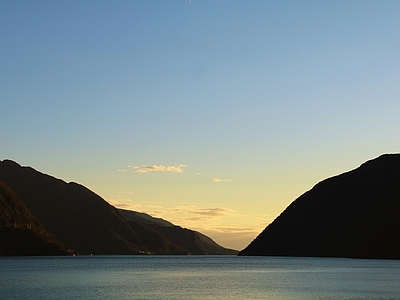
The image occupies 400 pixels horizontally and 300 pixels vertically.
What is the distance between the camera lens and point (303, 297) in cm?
9056

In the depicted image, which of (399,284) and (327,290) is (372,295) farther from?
(399,284)

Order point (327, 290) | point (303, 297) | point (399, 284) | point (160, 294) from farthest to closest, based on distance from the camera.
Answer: point (399, 284)
point (327, 290)
point (160, 294)
point (303, 297)

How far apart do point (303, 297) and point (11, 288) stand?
4911 cm

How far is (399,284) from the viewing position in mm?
113812

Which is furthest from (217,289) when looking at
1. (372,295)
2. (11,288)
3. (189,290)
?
(11,288)

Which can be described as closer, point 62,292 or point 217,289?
point 62,292

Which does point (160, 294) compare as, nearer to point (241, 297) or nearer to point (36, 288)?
point (241, 297)

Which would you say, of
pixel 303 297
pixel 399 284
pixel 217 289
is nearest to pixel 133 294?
pixel 217 289

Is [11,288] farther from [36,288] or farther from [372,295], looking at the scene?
[372,295]

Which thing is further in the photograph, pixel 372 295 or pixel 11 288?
pixel 11 288

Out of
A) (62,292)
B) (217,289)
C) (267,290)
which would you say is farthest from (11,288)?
(267,290)

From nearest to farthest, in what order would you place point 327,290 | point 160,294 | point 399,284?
point 160,294 → point 327,290 → point 399,284

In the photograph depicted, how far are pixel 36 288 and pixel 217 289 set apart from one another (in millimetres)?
30860

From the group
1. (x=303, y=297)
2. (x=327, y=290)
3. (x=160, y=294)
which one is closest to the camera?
(x=303, y=297)
